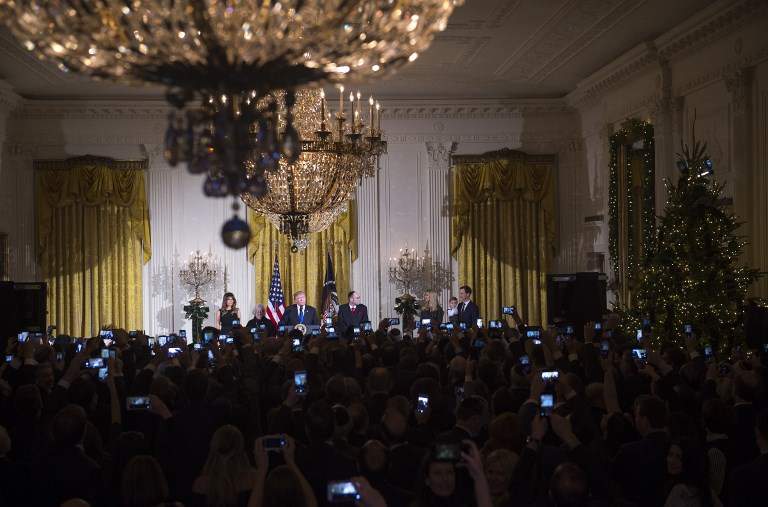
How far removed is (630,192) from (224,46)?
1398 cm

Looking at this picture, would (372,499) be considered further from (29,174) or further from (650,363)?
(29,174)

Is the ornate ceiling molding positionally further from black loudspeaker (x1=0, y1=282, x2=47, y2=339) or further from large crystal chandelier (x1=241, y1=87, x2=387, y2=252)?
black loudspeaker (x1=0, y1=282, x2=47, y2=339)

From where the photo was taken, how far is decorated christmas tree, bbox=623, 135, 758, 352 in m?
12.7

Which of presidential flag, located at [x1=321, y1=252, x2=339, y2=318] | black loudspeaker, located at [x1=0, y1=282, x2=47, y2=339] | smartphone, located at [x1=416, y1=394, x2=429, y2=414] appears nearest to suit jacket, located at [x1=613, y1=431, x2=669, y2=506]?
smartphone, located at [x1=416, y1=394, x2=429, y2=414]

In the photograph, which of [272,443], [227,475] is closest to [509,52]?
[227,475]

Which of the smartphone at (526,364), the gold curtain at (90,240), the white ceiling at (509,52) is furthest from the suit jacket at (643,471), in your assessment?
the gold curtain at (90,240)

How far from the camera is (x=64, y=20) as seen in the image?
4758 mm

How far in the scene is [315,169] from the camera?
11.3 metres

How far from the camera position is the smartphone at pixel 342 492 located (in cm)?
332

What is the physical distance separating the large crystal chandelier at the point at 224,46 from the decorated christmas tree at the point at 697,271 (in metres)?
8.36

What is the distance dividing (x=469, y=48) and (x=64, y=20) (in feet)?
42.2

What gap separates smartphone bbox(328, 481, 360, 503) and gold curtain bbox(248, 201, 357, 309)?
17.2 meters

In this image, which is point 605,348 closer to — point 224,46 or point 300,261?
point 224,46

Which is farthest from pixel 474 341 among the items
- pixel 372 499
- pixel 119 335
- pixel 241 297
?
pixel 241 297
